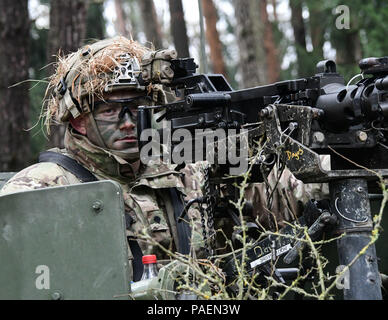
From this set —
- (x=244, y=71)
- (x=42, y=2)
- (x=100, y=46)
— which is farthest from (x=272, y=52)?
(x=100, y=46)

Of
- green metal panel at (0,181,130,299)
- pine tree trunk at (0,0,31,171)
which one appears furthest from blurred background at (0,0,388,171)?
green metal panel at (0,181,130,299)

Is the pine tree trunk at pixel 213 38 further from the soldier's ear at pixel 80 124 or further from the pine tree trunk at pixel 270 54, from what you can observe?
the soldier's ear at pixel 80 124

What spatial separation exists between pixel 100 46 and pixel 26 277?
2116 millimetres

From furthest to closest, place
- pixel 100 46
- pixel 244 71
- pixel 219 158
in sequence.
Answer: pixel 244 71
pixel 100 46
pixel 219 158

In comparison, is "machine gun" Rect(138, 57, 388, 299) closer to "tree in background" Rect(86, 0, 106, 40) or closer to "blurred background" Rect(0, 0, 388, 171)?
"blurred background" Rect(0, 0, 388, 171)

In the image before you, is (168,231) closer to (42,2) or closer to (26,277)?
(26,277)

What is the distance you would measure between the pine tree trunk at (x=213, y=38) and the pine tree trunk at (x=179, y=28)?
10.1 m

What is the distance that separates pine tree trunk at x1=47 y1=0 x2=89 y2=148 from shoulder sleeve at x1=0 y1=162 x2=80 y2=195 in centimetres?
271

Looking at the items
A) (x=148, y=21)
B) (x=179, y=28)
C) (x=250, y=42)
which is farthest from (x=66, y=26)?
(x=148, y=21)

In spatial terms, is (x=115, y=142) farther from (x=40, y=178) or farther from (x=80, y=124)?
(x=40, y=178)

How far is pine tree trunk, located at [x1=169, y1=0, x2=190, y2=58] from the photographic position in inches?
333

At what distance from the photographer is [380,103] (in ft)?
10.3

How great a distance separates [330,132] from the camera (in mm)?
3375
